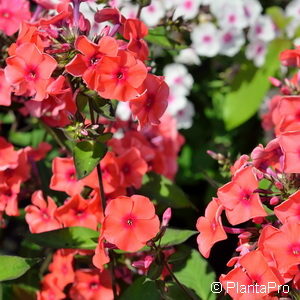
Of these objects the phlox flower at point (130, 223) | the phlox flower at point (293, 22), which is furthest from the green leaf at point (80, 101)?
the phlox flower at point (293, 22)

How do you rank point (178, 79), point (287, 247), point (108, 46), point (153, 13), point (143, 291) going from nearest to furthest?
point (287, 247)
point (108, 46)
point (143, 291)
point (153, 13)
point (178, 79)

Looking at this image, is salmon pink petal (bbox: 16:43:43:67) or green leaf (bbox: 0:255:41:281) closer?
salmon pink petal (bbox: 16:43:43:67)

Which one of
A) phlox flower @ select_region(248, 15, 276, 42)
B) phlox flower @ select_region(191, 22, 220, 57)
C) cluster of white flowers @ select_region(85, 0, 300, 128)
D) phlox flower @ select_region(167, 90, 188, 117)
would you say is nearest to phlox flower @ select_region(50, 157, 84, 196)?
cluster of white flowers @ select_region(85, 0, 300, 128)

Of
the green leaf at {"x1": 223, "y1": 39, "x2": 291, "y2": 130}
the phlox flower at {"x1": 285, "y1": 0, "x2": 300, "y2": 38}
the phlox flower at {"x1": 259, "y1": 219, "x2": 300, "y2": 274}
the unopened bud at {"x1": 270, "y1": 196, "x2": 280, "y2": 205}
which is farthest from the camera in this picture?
the phlox flower at {"x1": 285, "y1": 0, "x2": 300, "y2": 38}

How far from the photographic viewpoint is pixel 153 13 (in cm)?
239

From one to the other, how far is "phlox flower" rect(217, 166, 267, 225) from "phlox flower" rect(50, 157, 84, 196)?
0.43 m

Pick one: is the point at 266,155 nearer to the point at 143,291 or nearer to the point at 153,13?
the point at 143,291

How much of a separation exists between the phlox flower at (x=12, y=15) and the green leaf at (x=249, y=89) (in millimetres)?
1032

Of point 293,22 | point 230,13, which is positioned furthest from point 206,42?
point 293,22

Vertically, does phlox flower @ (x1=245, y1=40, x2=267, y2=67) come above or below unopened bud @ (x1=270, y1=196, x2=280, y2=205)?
below

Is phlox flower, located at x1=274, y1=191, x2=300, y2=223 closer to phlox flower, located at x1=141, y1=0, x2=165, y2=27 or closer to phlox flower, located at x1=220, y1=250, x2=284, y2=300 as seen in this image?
phlox flower, located at x1=220, y1=250, x2=284, y2=300

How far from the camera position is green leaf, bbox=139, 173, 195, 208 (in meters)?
1.65

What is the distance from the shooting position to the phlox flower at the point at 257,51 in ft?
8.07

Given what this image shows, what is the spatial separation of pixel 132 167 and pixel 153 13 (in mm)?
1013
